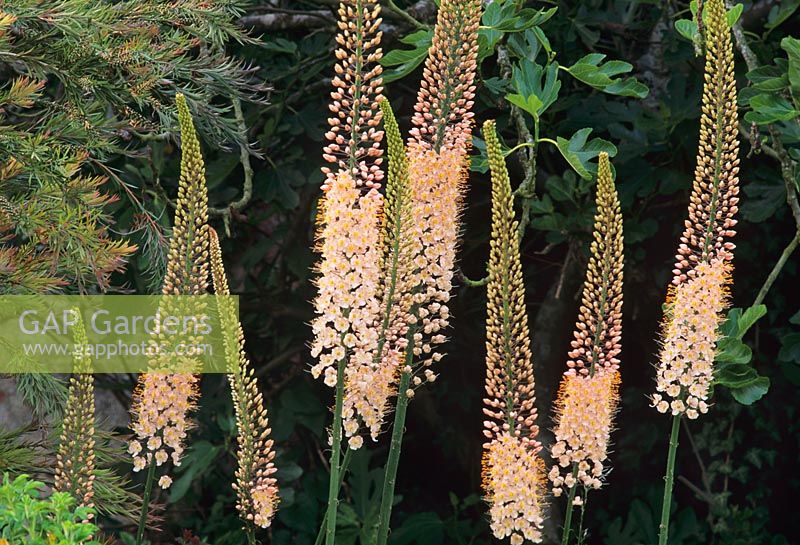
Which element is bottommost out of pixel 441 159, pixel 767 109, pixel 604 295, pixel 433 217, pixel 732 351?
pixel 732 351

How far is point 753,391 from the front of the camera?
2318mm

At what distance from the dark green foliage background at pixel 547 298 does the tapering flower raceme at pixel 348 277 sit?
4.35 feet

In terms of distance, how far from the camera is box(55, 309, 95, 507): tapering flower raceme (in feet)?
6.18

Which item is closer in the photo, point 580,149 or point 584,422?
point 584,422

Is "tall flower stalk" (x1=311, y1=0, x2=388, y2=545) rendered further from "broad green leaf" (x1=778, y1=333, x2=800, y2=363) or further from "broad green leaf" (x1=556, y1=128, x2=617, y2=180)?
"broad green leaf" (x1=778, y1=333, x2=800, y2=363)

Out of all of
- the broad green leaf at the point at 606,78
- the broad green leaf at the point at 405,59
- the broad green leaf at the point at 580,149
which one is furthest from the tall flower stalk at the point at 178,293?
the broad green leaf at the point at 606,78

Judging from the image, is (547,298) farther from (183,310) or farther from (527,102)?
(183,310)

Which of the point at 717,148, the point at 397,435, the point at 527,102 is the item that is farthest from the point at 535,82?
the point at 397,435

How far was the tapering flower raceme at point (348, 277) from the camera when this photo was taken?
1.91 meters

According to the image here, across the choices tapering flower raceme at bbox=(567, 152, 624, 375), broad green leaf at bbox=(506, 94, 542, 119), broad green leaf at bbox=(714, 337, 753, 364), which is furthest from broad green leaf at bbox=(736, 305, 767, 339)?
broad green leaf at bbox=(506, 94, 542, 119)

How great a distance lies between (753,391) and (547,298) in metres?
1.43

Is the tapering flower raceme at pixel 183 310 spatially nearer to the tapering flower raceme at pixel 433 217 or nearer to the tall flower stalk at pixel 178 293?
the tall flower stalk at pixel 178 293

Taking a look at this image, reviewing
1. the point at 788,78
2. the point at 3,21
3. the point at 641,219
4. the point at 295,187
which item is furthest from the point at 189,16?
the point at 641,219

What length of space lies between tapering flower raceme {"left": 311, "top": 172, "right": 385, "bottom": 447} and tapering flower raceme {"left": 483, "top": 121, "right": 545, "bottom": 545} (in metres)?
0.21
